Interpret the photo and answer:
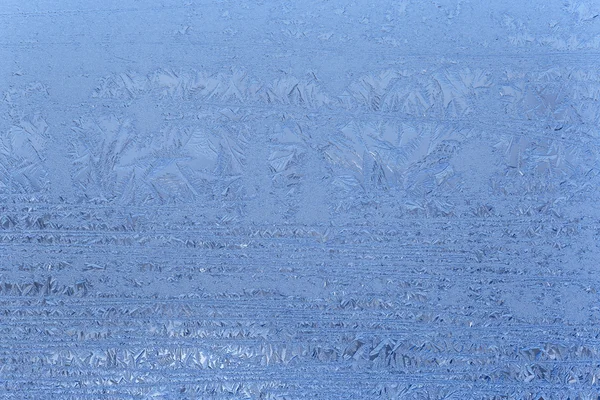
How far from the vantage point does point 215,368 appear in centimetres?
67

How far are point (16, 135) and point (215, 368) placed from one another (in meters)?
0.52

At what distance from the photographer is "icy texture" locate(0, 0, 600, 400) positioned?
2.20 ft

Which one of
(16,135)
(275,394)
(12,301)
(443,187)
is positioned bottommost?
(275,394)

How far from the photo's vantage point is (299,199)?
2.37ft

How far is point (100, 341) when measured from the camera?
0.67 m

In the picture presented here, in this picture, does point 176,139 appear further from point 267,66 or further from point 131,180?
point 267,66

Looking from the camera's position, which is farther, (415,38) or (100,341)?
(415,38)

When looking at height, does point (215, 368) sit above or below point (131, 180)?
below

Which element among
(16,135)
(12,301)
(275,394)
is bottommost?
(275,394)

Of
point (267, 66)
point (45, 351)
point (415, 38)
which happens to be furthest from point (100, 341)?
point (415, 38)

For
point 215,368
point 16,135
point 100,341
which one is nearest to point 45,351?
point 100,341

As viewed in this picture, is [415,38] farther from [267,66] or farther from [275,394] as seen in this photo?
[275,394]

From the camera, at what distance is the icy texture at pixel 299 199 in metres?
0.67

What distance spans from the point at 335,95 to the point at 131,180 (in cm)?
38
